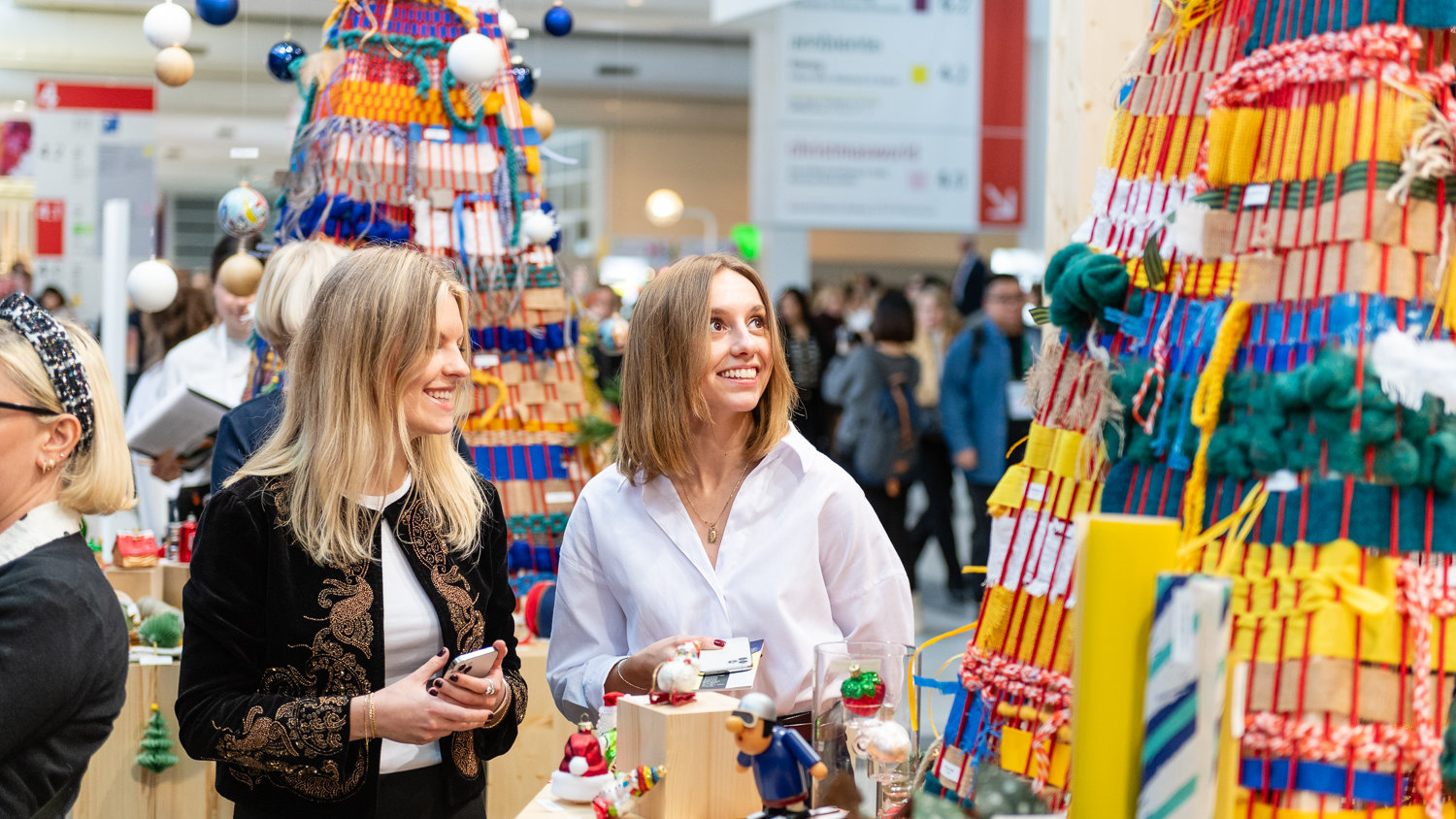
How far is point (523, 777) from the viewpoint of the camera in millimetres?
2986

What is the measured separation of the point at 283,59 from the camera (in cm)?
338

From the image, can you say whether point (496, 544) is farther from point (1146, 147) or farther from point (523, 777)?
point (523, 777)

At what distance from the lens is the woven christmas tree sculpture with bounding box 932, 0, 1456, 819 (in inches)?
49.7

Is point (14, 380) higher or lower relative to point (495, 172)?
lower

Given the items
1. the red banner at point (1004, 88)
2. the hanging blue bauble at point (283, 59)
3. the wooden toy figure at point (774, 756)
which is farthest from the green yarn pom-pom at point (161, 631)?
the red banner at point (1004, 88)

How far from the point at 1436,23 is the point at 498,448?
7.99 feet

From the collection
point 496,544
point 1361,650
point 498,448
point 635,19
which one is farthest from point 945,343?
point 1361,650

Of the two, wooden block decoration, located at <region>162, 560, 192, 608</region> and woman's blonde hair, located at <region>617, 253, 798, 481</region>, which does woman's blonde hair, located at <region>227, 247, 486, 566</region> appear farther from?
wooden block decoration, located at <region>162, 560, 192, 608</region>

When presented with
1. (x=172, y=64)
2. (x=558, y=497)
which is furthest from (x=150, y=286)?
(x=558, y=497)

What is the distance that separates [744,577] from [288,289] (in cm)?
127

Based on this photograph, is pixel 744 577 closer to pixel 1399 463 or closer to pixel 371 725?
pixel 371 725

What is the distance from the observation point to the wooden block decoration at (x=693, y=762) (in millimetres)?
1488

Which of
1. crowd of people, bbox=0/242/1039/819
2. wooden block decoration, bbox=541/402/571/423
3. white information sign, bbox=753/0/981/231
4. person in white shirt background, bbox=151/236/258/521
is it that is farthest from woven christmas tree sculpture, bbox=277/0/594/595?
white information sign, bbox=753/0/981/231

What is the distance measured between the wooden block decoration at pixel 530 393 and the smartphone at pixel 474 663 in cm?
176
